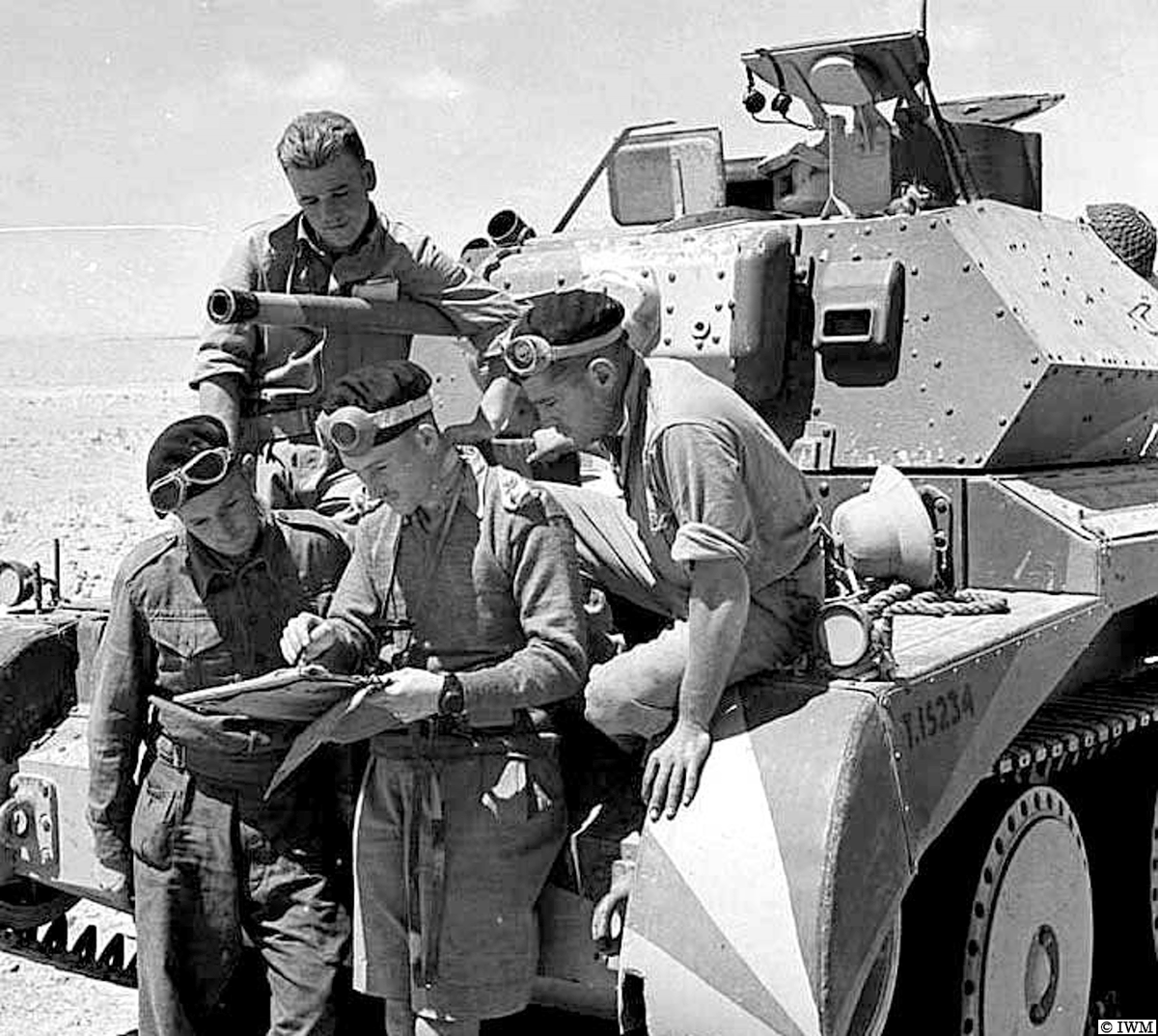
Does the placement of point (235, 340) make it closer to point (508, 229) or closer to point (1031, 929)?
point (508, 229)

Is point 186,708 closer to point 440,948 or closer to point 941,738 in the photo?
point 440,948

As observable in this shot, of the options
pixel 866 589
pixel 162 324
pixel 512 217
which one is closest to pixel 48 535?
pixel 512 217

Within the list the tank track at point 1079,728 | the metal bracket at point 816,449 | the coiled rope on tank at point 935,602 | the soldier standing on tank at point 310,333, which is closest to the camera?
the tank track at point 1079,728

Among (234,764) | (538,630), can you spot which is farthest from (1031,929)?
(234,764)

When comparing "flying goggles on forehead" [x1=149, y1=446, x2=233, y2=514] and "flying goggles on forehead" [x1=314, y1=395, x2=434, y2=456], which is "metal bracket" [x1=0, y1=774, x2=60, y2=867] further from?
"flying goggles on forehead" [x1=314, y1=395, x2=434, y2=456]

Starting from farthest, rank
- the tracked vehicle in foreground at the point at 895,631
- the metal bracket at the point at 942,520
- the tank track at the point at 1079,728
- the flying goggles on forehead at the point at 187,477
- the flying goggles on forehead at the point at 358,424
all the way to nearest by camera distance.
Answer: the metal bracket at the point at 942,520 → the tank track at the point at 1079,728 → the flying goggles on forehead at the point at 187,477 → the flying goggles on forehead at the point at 358,424 → the tracked vehicle in foreground at the point at 895,631

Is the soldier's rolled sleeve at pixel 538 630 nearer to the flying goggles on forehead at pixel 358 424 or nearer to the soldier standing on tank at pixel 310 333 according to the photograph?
the flying goggles on forehead at pixel 358 424

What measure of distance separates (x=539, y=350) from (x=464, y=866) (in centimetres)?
118

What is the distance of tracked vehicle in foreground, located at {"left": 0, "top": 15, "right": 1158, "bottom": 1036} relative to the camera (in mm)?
3732

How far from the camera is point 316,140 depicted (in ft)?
16.8

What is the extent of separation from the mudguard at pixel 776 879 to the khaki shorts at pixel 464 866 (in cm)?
33

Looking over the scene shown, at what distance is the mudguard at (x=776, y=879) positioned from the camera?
142 inches

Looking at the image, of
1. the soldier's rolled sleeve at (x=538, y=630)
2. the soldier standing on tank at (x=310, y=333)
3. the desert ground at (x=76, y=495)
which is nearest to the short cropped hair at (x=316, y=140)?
the soldier standing on tank at (x=310, y=333)

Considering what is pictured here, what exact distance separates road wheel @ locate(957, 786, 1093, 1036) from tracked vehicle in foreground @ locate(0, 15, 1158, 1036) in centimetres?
1
